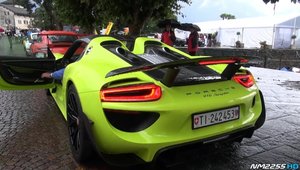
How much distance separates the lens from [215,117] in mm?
2828

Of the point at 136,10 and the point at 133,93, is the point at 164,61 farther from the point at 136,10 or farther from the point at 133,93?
the point at 136,10

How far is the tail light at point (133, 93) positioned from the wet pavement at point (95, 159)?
2.01 ft

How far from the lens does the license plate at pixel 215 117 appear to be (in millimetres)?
2727

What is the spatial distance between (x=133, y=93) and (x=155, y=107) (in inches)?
9.0

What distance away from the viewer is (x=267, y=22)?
1127 inches

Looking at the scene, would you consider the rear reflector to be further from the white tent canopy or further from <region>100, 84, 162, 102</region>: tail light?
the white tent canopy

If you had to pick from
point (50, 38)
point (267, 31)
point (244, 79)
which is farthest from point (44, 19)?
point (244, 79)

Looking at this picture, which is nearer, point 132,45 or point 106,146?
point 106,146

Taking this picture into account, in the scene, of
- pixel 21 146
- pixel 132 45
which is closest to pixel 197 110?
pixel 132 45

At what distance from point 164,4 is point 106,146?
759cm

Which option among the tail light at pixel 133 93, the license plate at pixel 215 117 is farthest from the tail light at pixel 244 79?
the tail light at pixel 133 93

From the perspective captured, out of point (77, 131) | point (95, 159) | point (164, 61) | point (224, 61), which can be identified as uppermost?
point (224, 61)

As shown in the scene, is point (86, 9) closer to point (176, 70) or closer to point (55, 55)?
point (55, 55)

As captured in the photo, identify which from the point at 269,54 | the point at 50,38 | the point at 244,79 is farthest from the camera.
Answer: the point at 269,54
